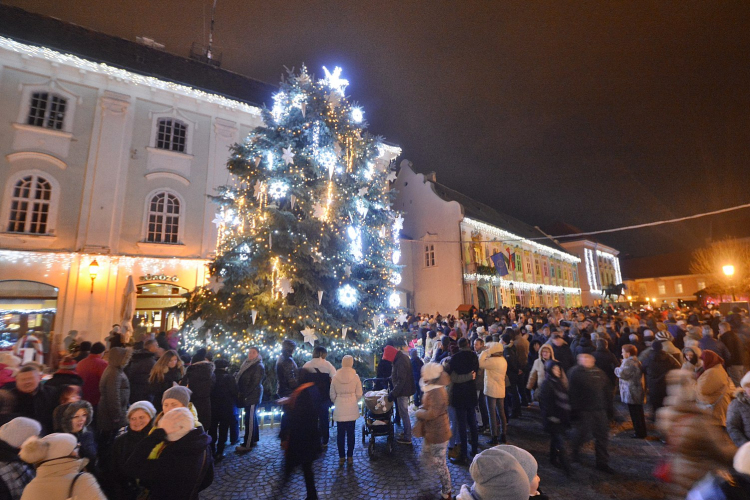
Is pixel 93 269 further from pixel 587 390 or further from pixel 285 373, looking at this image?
pixel 587 390

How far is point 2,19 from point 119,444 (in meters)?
20.1

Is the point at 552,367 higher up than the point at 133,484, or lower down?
higher up

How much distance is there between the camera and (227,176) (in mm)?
16672

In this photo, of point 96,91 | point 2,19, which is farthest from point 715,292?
point 2,19

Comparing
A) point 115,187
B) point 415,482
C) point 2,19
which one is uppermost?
point 2,19

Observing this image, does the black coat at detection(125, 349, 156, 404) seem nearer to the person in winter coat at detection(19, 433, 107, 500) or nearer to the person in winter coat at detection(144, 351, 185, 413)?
the person in winter coat at detection(144, 351, 185, 413)

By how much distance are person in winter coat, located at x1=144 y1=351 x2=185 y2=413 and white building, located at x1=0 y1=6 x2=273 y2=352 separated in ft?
33.6

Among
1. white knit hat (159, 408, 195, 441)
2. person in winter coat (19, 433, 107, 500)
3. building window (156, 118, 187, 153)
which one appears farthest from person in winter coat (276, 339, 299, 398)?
building window (156, 118, 187, 153)

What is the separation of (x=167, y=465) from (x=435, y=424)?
3063 mm

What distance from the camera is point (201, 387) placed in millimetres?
5520

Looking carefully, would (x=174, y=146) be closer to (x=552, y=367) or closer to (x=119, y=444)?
(x=119, y=444)

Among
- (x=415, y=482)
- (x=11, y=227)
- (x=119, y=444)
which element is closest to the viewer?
(x=119, y=444)

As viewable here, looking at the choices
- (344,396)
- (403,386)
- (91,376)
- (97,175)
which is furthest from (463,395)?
(97,175)

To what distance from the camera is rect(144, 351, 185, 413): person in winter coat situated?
5.50 metres
